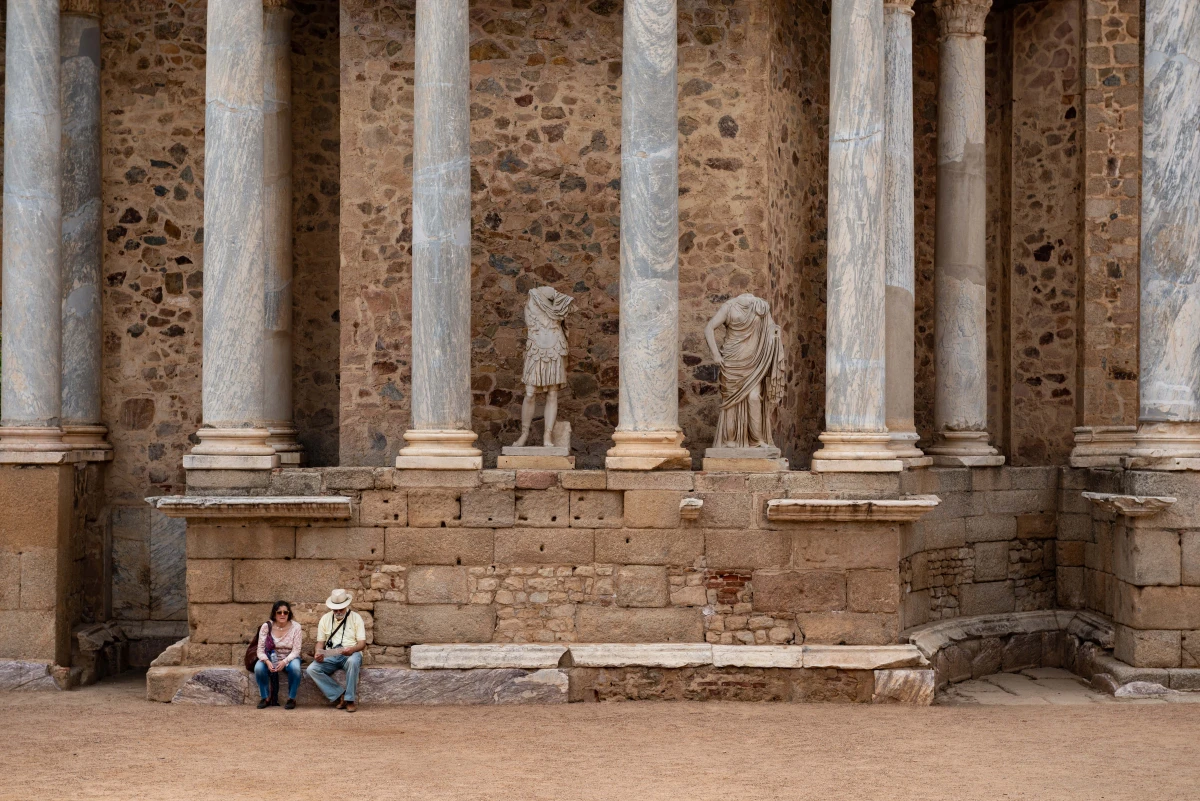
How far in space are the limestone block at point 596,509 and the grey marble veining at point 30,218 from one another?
5.40 meters

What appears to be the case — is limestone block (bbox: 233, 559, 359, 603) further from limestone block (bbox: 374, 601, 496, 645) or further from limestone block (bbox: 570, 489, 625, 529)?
limestone block (bbox: 570, 489, 625, 529)

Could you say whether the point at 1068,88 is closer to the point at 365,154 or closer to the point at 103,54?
the point at 365,154

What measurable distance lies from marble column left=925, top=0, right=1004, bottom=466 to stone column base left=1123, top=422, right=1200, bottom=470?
2.27 meters

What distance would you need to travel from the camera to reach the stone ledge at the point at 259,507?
41.6 feet

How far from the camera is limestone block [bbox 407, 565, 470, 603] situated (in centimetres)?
1288

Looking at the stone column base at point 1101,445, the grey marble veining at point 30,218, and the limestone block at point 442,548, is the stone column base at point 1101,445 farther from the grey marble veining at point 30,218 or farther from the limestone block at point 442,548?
the grey marble veining at point 30,218

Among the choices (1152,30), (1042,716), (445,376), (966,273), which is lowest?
(1042,716)

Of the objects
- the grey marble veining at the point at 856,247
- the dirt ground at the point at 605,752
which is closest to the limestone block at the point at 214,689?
the dirt ground at the point at 605,752

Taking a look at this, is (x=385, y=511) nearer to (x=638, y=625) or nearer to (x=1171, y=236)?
(x=638, y=625)

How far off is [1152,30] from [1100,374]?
A: 4.17m

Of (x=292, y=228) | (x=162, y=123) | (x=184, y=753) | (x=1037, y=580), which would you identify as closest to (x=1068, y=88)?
(x=1037, y=580)

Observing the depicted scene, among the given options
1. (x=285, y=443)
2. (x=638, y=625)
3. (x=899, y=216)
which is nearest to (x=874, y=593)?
(x=638, y=625)

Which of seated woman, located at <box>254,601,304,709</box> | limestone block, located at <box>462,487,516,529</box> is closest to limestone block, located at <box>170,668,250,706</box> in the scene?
seated woman, located at <box>254,601,304,709</box>

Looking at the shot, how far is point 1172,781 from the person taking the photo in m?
9.70
